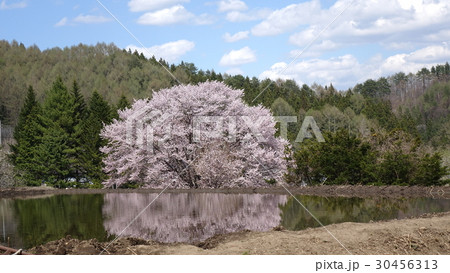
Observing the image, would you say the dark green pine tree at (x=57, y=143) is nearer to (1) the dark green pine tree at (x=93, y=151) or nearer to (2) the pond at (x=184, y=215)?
(1) the dark green pine tree at (x=93, y=151)

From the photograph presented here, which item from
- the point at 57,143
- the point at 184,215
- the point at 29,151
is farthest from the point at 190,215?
the point at 29,151

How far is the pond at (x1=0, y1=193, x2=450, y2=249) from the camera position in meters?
11.2

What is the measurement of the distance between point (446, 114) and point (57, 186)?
57961 millimetres

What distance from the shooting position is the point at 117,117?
96.9ft

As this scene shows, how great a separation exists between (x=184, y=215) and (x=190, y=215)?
7.1 inches

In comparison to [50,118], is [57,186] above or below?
below

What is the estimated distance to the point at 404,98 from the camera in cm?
8994

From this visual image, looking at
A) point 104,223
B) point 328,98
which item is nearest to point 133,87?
point 328,98

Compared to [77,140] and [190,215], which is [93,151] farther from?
[190,215]

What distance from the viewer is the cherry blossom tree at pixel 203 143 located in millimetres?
21156

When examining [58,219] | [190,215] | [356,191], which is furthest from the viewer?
[356,191]

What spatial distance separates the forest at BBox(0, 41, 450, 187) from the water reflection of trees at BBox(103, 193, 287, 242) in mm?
3498

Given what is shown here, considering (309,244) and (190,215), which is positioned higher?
(309,244)
